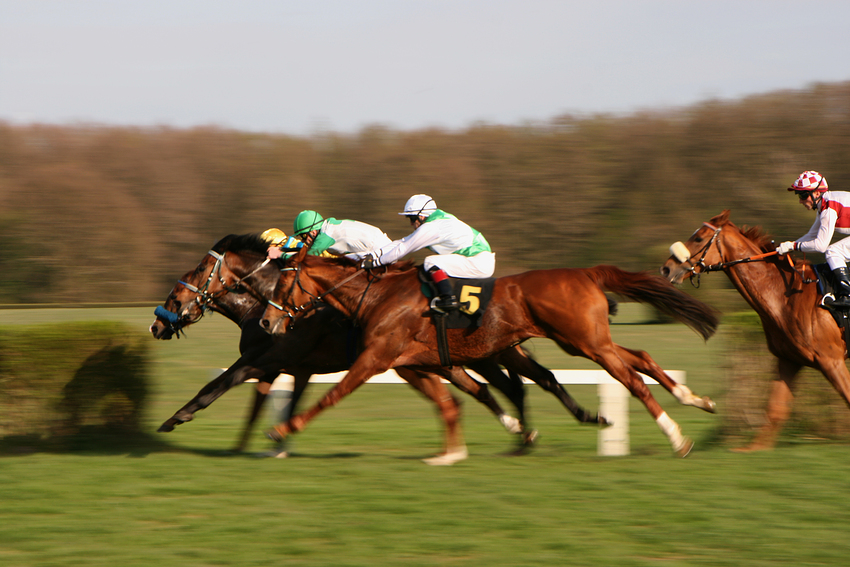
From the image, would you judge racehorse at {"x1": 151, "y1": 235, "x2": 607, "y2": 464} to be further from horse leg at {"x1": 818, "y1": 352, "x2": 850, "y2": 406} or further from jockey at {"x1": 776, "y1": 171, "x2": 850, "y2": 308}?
jockey at {"x1": 776, "y1": 171, "x2": 850, "y2": 308}

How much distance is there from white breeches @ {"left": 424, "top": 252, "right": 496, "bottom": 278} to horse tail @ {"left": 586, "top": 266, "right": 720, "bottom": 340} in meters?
0.71

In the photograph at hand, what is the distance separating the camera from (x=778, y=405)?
6.20 metres

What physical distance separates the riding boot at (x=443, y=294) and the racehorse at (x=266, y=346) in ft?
2.07

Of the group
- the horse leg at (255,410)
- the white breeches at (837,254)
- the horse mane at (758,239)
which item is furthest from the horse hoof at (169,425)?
the white breeches at (837,254)

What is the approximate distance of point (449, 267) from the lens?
608cm

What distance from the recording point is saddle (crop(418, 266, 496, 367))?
19.0 ft

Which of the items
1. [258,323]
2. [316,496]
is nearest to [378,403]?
[258,323]

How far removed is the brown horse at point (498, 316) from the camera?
5.72 m

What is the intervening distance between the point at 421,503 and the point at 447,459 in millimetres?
1177

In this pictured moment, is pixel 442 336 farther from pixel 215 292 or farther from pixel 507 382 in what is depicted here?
pixel 215 292

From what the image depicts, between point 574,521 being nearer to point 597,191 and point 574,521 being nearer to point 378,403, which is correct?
point 378,403

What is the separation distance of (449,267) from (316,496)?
190 cm

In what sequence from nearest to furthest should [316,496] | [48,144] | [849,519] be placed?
1. [849,519]
2. [316,496]
3. [48,144]

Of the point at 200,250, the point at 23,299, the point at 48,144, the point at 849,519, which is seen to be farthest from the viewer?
the point at 48,144
